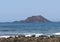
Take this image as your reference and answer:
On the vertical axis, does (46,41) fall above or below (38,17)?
below

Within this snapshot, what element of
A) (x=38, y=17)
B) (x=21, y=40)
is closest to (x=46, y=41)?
(x=21, y=40)

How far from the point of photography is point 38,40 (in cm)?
2112

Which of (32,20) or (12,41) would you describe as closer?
(12,41)

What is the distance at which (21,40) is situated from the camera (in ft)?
69.1

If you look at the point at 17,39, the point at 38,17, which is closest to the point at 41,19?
the point at 38,17

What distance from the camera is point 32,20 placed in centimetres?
18738

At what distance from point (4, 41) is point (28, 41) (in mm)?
1753

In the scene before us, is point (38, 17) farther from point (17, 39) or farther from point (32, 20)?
point (17, 39)

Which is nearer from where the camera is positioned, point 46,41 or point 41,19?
point 46,41

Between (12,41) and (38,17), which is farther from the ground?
(38,17)

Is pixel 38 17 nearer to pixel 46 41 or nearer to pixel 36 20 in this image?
pixel 36 20

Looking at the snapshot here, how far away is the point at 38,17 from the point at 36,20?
721 centimetres

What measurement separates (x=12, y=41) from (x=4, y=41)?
60 centimetres

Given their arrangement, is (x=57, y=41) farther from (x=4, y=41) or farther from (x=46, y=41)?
(x=4, y=41)
